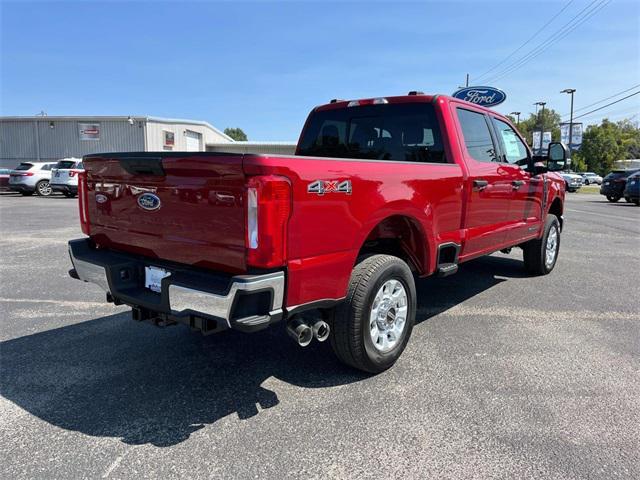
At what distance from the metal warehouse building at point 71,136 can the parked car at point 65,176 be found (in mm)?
10367

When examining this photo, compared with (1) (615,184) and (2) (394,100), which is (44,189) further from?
(1) (615,184)

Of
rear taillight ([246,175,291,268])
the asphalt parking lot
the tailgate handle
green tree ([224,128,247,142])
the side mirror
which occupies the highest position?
green tree ([224,128,247,142])

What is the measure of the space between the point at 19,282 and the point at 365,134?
4.72 m

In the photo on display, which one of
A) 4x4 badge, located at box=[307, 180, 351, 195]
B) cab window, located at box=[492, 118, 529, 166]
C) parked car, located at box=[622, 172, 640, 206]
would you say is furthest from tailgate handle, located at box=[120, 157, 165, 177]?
parked car, located at box=[622, 172, 640, 206]

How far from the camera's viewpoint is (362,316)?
3.18 metres

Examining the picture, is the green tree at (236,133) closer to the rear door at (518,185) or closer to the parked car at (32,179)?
the parked car at (32,179)

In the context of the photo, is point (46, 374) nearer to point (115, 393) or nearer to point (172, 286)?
point (115, 393)

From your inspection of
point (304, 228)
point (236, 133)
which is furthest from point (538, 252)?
point (236, 133)

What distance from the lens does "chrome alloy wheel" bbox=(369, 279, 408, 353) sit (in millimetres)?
3381

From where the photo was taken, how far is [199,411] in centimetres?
298

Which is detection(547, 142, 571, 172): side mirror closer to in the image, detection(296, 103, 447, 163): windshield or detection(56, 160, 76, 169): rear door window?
detection(296, 103, 447, 163): windshield

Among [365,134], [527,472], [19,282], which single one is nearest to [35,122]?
[19,282]

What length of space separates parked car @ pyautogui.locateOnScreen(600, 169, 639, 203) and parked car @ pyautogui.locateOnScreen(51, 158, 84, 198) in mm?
25453

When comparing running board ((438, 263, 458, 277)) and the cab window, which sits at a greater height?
the cab window
